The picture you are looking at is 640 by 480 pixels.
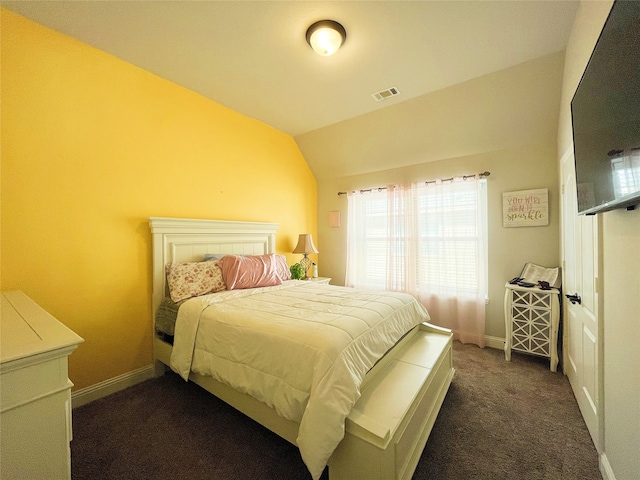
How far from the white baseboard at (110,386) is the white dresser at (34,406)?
147 cm

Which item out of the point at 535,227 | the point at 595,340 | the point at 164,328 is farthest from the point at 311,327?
the point at 535,227

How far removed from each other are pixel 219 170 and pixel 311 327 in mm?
2232

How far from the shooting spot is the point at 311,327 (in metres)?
1.50

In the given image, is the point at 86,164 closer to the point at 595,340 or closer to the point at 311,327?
the point at 311,327

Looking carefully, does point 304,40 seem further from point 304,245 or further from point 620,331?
point 620,331

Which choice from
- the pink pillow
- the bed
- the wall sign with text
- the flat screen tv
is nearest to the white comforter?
the bed

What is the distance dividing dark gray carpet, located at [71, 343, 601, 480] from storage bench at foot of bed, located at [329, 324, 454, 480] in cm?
16

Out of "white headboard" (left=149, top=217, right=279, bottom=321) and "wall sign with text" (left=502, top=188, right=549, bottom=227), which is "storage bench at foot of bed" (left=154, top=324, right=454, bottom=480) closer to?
"white headboard" (left=149, top=217, right=279, bottom=321)

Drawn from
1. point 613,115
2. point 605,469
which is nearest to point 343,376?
point 605,469

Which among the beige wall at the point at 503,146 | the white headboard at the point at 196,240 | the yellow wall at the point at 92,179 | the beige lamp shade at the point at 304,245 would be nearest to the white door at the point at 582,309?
the beige wall at the point at 503,146

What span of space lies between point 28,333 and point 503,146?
396 cm

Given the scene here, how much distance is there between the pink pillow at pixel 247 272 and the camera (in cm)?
250

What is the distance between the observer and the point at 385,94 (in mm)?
2697

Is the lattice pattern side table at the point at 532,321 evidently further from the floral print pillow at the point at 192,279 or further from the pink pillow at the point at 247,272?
the floral print pillow at the point at 192,279
